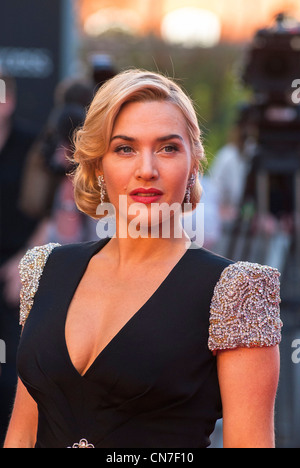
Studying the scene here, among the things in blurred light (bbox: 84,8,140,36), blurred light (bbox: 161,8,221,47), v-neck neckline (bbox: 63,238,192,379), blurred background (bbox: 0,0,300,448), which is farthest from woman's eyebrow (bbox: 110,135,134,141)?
blurred light (bbox: 84,8,140,36)

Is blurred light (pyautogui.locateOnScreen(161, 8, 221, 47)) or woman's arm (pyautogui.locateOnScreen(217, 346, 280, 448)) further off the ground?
blurred light (pyautogui.locateOnScreen(161, 8, 221, 47))

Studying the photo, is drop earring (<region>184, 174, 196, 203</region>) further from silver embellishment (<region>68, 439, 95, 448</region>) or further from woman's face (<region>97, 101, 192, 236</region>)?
silver embellishment (<region>68, 439, 95, 448</region>)

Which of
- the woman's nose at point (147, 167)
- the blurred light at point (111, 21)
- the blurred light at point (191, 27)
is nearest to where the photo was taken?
the woman's nose at point (147, 167)

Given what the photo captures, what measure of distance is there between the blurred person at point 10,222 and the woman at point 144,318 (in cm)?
160

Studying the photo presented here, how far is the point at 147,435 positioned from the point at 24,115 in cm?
282

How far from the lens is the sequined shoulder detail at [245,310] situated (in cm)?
174

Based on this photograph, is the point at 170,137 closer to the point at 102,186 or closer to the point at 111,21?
the point at 102,186

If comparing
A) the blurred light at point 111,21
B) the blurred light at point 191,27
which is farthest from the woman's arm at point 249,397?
the blurred light at point 111,21

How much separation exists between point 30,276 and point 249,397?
618 millimetres

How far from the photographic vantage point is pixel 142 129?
1871 mm

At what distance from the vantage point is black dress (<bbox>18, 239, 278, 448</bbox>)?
1.73 m

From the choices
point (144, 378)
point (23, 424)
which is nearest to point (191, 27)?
point (23, 424)

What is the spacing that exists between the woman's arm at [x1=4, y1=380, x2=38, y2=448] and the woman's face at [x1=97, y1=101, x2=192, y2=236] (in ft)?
1.57

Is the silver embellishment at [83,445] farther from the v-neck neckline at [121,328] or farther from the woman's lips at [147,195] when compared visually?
the woman's lips at [147,195]
